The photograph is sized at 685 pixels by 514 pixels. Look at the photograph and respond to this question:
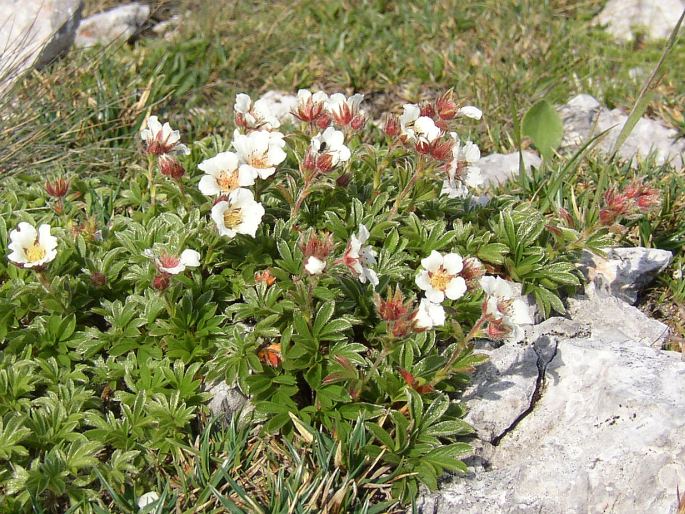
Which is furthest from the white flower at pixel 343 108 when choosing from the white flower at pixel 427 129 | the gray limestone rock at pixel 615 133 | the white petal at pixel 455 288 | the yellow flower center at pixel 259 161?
the gray limestone rock at pixel 615 133

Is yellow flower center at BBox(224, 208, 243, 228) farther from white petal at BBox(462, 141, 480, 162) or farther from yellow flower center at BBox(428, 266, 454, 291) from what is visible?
white petal at BBox(462, 141, 480, 162)

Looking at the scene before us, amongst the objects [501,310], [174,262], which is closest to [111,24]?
[174,262]

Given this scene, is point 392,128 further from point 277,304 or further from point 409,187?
point 277,304

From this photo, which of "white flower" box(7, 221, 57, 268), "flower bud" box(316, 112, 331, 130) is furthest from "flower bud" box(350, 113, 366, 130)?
"white flower" box(7, 221, 57, 268)

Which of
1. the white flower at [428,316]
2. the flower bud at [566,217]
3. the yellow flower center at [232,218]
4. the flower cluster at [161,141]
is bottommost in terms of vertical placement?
the flower bud at [566,217]

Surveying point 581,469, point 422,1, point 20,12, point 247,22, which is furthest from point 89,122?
point 581,469

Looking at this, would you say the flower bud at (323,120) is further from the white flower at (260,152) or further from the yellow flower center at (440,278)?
the yellow flower center at (440,278)

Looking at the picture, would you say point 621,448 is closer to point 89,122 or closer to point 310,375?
point 310,375
